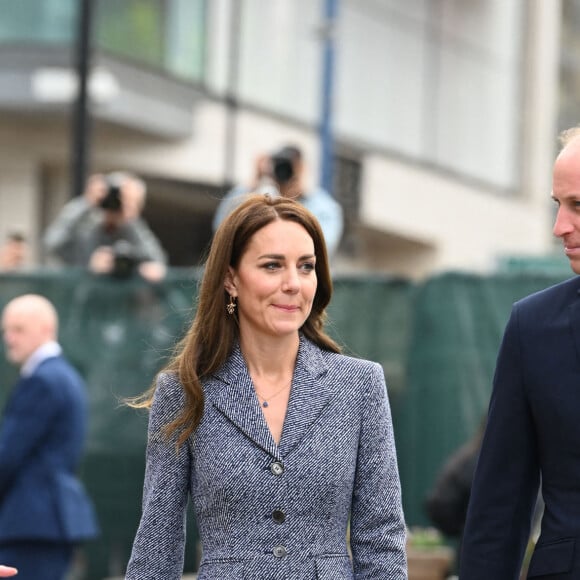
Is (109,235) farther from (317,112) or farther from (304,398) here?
(317,112)

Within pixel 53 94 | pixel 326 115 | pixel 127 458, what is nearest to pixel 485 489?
pixel 127 458

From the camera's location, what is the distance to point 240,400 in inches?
188

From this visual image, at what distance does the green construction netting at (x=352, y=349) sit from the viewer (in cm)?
1082

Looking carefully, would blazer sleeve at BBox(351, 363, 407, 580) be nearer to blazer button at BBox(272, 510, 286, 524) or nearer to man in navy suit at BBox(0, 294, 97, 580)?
blazer button at BBox(272, 510, 286, 524)

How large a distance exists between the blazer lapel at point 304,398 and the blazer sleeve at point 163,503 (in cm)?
28

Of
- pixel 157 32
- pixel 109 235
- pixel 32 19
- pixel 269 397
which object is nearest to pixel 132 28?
pixel 157 32

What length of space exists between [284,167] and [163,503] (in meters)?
5.36

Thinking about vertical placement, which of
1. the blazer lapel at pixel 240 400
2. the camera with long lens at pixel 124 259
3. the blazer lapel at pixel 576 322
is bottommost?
the blazer lapel at pixel 240 400

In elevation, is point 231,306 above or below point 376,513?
above

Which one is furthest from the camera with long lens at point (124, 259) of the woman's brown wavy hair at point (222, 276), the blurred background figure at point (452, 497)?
the woman's brown wavy hair at point (222, 276)

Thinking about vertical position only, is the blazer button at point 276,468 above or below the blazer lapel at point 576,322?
below

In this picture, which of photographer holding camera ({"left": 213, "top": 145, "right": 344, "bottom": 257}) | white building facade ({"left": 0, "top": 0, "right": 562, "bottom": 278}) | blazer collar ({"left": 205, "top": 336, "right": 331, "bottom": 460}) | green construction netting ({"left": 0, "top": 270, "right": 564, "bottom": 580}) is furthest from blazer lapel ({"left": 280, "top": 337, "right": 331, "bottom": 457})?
white building facade ({"left": 0, "top": 0, "right": 562, "bottom": 278})

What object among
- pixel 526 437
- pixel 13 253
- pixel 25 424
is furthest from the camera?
pixel 13 253

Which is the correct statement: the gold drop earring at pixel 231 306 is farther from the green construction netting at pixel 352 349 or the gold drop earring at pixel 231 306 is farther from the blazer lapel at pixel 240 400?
the green construction netting at pixel 352 349
